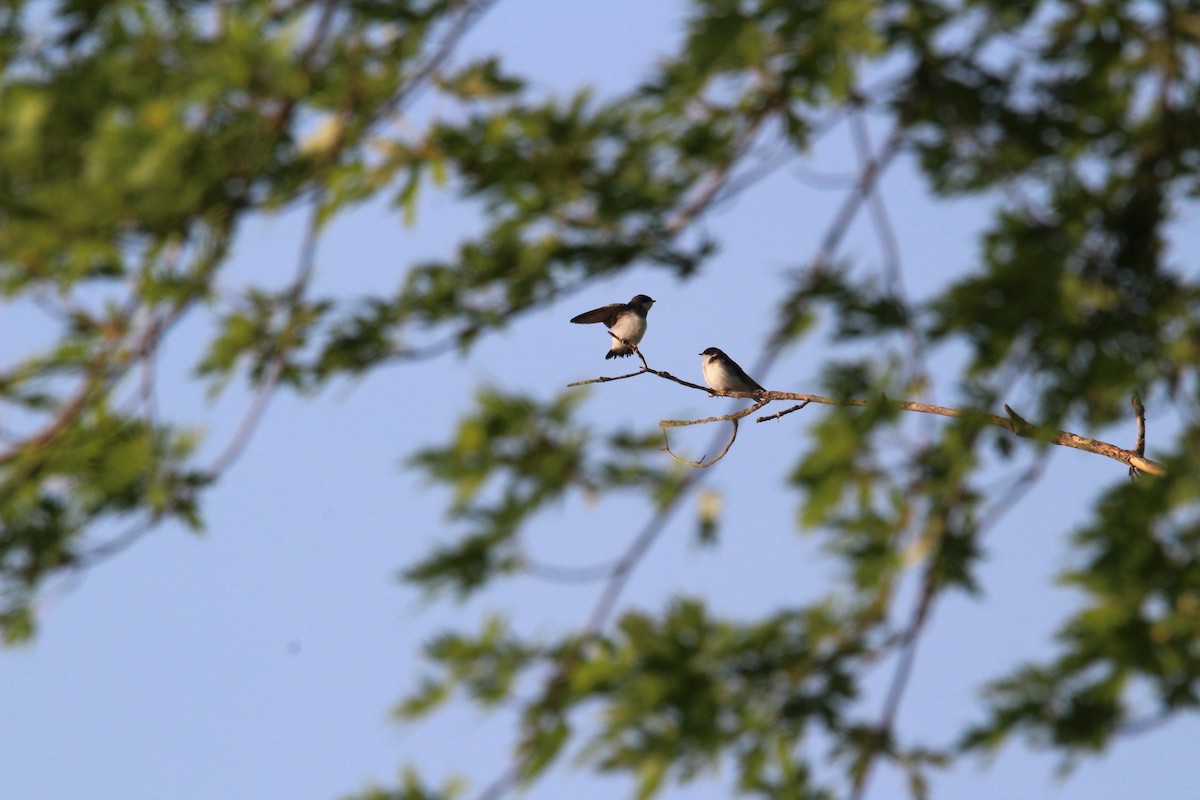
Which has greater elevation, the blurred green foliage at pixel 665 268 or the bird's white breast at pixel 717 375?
the bird's white breast at pixel 717 375

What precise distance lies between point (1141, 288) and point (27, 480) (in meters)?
2.52

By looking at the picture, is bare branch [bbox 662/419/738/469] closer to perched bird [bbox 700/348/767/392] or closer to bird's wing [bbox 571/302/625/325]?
bird's wing [bbox 571/302/625/325]

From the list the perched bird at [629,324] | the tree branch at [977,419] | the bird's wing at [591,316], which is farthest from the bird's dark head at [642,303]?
the tree branch at [977,419]

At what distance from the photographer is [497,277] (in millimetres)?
3629

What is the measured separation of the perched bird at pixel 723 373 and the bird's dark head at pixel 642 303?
1.89 ft

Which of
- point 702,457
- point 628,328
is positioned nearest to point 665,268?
point 702,457

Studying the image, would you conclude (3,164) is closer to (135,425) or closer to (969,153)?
(135,425)

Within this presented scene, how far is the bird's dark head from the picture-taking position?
313 inches

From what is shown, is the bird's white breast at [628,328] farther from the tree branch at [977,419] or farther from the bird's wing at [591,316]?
the tree branch at [977,419]

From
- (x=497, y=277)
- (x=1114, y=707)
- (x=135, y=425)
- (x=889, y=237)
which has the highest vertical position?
(x=497, y=277)

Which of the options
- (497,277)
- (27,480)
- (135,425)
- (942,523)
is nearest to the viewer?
(942,523)

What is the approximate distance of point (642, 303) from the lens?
8.04m

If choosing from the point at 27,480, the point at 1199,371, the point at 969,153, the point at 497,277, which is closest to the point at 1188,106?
the point at 969,153

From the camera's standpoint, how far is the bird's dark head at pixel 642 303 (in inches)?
→ 313
